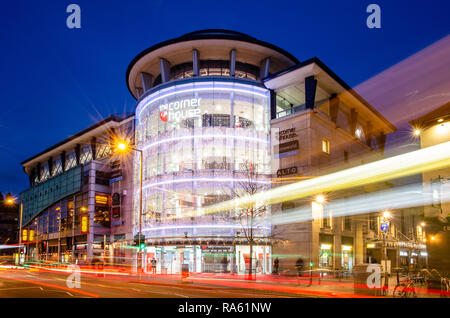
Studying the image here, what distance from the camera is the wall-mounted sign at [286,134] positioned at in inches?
1756

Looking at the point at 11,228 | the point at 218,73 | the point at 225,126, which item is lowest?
the point at 11,228

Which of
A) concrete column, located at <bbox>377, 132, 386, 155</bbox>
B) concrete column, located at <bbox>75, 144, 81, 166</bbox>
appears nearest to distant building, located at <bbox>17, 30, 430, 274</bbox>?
concrete column, located at <bbox>377, 132, 386, 155</bbox>

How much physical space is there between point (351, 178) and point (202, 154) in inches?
804

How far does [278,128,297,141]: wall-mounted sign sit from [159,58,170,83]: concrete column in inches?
651

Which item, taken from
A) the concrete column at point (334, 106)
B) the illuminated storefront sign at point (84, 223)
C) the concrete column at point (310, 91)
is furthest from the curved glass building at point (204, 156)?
the illuminated storefront sign at point (84, 223)

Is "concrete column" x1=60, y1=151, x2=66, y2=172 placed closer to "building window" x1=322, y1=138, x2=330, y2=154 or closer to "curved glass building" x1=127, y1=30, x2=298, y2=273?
"curved glass building" x1=127, y1=30, x2=298, y2=273

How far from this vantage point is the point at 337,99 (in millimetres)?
50875

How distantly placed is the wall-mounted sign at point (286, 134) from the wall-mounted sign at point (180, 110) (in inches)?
383

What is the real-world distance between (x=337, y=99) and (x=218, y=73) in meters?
15.7

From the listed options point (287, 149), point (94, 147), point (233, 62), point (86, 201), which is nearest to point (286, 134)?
point (287, 149)

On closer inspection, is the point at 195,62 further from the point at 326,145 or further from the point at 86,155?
the point at 86,155

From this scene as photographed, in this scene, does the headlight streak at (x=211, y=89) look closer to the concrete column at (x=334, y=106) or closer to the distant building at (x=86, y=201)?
the concrete column at (x=334, y=106)
